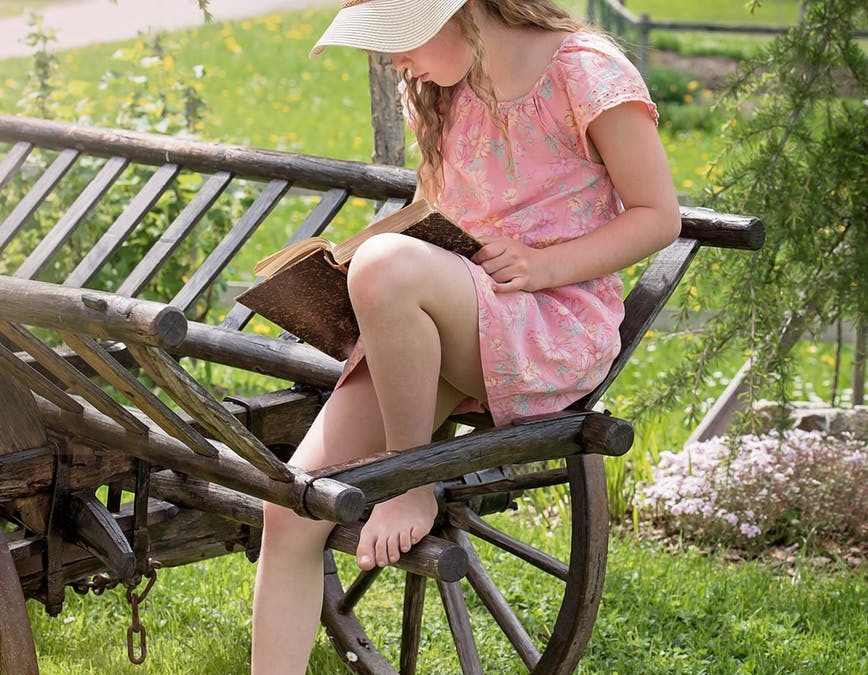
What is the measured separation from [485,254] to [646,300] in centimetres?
37

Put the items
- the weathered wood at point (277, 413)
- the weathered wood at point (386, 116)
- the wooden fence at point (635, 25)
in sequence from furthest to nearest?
1. the wooden fence at point (635, 25)
2. the weathered wood at point (386, 116)
3. the weathered wood at point (277, 413)

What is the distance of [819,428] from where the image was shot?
4.40 metres

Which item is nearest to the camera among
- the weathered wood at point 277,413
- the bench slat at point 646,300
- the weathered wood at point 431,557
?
the weathered wood at point 431,557

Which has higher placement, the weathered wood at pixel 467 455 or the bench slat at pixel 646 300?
the bench slat at pixel 646 300

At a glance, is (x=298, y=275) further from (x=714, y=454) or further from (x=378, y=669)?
(x=714, y=454)

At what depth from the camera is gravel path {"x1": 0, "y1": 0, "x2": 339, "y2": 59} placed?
12.2 metres

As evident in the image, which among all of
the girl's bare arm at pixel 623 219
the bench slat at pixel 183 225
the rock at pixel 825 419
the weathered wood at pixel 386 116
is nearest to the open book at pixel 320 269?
the girl's bare arm at pixel 623 219

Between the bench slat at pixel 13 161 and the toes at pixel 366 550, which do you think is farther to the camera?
the bench slat at pixel 13 161

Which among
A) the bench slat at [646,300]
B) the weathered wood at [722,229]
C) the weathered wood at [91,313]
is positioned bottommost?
the bench slat at [646,300]

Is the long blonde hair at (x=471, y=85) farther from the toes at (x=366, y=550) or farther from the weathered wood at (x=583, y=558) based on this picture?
the toes at (x=366, y=550)

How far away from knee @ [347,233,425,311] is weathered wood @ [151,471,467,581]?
37 centimetres

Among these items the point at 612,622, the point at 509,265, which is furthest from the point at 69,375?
the point at 612,622

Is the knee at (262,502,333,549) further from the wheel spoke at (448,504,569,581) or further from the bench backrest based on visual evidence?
the bench backrest

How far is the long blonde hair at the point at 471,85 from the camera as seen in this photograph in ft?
7.78
